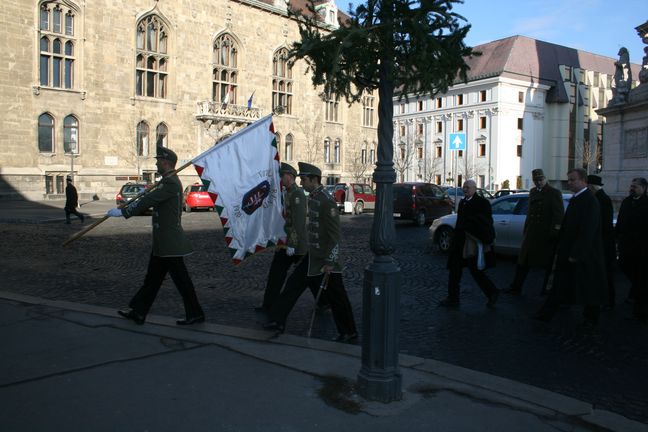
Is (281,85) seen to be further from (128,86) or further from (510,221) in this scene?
(510,221)

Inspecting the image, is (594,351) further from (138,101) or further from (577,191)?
(138,101)

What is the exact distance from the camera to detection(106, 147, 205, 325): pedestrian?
6.29 meters

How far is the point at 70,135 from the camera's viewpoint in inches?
1452

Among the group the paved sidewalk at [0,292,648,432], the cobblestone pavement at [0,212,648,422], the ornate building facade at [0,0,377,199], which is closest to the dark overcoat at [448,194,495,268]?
the cobblestone pavement at [0,212,648,422]

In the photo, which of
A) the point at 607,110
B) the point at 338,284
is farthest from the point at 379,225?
the point at 607,110

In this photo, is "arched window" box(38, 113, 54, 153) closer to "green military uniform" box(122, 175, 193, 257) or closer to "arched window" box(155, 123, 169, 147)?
"arched window" box(155, 123, 169, 147)

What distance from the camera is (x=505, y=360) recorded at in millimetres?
5504

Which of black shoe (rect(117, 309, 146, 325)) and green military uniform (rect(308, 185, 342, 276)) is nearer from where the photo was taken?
green military uniform (rect(308, 185, 342, 276))

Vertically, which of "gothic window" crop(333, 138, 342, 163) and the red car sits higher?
"gothic window" crop(333, 138, 342, 163)

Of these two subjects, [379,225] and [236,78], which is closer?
[379,225]

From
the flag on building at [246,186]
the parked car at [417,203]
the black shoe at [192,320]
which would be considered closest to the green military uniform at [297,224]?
the flag on building at [246,186]

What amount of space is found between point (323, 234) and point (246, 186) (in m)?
1.21

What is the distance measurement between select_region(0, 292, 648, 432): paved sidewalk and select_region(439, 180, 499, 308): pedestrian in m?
2.74

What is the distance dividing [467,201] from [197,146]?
37.6m
